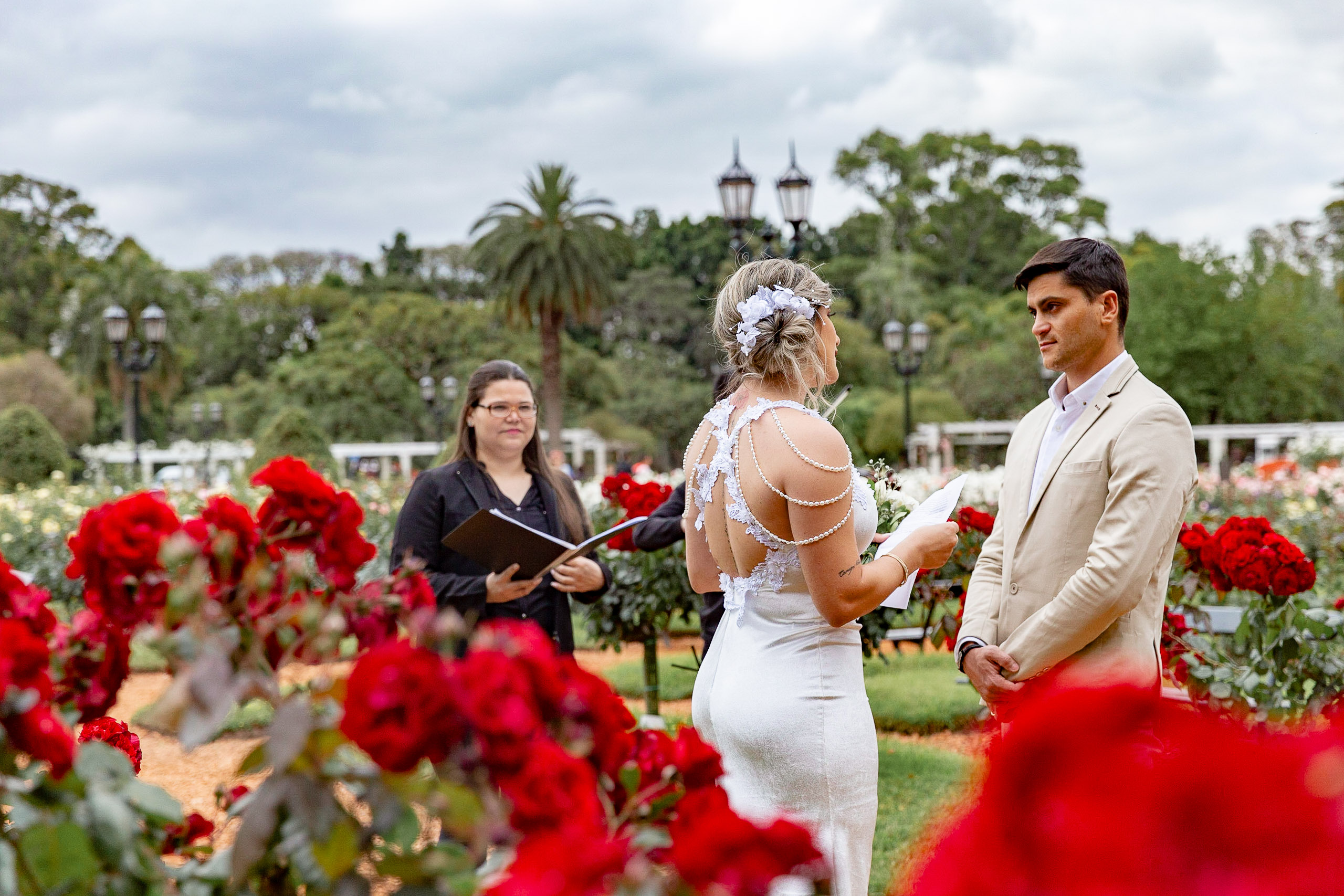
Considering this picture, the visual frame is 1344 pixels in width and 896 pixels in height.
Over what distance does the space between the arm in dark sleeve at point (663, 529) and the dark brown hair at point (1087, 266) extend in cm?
222

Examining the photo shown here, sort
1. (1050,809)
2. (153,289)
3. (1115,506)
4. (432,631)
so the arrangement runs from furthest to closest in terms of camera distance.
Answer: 1. (153,289)
2. (1115,506)
3. (432,631)
4. (1050,809)

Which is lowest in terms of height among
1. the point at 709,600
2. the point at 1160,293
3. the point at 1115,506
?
the point at 709,600

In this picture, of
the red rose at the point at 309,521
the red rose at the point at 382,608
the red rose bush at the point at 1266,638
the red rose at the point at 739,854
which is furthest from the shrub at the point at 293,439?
the red rose at the point at 739,854

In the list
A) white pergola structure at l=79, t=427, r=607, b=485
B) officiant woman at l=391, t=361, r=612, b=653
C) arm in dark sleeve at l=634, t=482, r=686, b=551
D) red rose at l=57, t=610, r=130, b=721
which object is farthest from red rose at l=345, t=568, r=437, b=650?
white pergola structure at l=79, t=427, r=607, b=485

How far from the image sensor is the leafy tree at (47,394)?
3641cm

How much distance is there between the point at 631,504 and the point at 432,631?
15.1ft

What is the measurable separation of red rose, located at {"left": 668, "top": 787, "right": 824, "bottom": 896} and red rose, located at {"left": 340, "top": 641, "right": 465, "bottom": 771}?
8.2 inches

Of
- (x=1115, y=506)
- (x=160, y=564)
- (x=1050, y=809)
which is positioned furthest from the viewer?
(x=1115, y=506)

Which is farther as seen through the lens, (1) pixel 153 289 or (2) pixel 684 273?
(2) pixel 684 273

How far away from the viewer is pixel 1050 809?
62cm

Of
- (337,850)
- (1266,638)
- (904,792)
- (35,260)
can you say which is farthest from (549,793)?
(35,260)

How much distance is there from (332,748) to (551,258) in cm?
3120

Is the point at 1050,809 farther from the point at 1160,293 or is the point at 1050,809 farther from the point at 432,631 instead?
the point at 1160,293

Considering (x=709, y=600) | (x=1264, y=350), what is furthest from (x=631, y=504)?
(x=1264, y=350)
